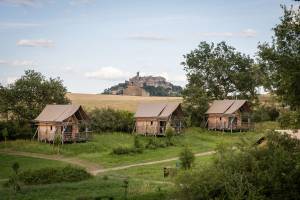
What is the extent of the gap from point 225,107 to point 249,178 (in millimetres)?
50896

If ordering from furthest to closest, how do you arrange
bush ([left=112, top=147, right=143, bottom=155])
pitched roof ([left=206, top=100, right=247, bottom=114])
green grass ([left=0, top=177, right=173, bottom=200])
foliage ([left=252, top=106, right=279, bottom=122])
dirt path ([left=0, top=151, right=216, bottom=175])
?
1. foliage ([left=252, top=106, right=279, bottom=122])
2. pitched roof ([left=206, top=100, right=247, bottom=114])
3. bush ([left=112, top=147, right=143, bottom=155])
4. dirt path ([left=0, top=151, right=216, bottom=175])
5. green grass ([left=0, top=177, right=173, bottom=200])

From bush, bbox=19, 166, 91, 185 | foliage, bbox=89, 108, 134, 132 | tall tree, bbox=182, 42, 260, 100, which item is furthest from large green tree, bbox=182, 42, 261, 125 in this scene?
bush, bbox=19, 166, 91, 185

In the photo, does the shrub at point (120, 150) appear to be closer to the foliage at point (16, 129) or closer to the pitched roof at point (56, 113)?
the pitched roof at point (56, 113)

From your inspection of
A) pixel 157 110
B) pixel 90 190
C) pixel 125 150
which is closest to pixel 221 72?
pixel 157 110

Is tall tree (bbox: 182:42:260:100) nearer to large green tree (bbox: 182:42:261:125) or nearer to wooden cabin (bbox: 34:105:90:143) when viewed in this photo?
large green tree (bbox: 182:42:261:125)

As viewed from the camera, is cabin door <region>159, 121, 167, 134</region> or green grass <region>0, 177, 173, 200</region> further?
cabin door <region>159, 121, 167, 134</region>

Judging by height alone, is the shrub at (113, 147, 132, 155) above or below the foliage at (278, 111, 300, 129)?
below

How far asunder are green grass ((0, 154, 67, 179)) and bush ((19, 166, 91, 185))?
19.0ft

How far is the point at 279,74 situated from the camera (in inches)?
898

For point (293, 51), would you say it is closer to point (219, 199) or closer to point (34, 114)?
point (219, 199)

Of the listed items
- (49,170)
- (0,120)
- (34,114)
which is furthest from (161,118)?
(49,170)

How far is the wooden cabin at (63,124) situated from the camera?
5550cm

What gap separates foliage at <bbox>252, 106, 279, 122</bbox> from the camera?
78188 mm

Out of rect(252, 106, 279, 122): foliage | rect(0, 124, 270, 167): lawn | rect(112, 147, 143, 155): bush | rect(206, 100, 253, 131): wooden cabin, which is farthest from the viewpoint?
rect(252, 106, 279, 122): foliage
